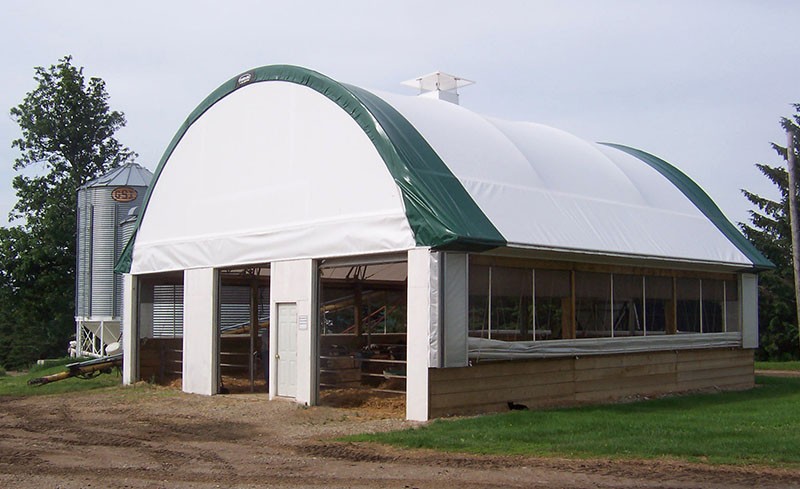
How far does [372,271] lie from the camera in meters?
23.2

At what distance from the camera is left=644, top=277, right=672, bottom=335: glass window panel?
62.0 ft

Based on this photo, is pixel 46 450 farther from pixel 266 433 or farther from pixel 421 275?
pixel 421 275

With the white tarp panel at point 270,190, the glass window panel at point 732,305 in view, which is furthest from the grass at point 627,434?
the glass window panel at point 732,305

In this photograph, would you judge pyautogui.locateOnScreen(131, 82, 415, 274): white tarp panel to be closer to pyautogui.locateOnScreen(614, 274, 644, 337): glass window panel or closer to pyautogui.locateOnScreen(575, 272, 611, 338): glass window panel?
pyautogui.locateOnScreen(575, 272, 611, 338): glass window panel

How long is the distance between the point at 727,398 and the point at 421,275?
8.40 m

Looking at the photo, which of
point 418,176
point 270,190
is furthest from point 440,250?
point 270,190

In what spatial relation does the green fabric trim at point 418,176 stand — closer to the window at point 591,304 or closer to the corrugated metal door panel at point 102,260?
the window at point 591,304

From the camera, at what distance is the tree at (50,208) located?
137 feet

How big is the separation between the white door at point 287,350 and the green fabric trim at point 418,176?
3649 millimetres

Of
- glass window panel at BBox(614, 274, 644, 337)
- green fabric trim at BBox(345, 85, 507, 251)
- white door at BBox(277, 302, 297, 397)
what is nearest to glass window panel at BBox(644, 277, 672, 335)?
glass window panel at BBox(614, 274, 644, 337)

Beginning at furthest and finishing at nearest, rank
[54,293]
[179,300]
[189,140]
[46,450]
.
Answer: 1. [54,293]
2. [179,300]
3. [189,140]
4. [46,450]

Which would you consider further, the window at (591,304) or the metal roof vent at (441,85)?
the metal roof vent at (441,85)

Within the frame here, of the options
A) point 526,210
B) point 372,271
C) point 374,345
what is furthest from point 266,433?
point 372,271

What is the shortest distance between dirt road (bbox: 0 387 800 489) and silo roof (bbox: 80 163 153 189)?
752 inches
